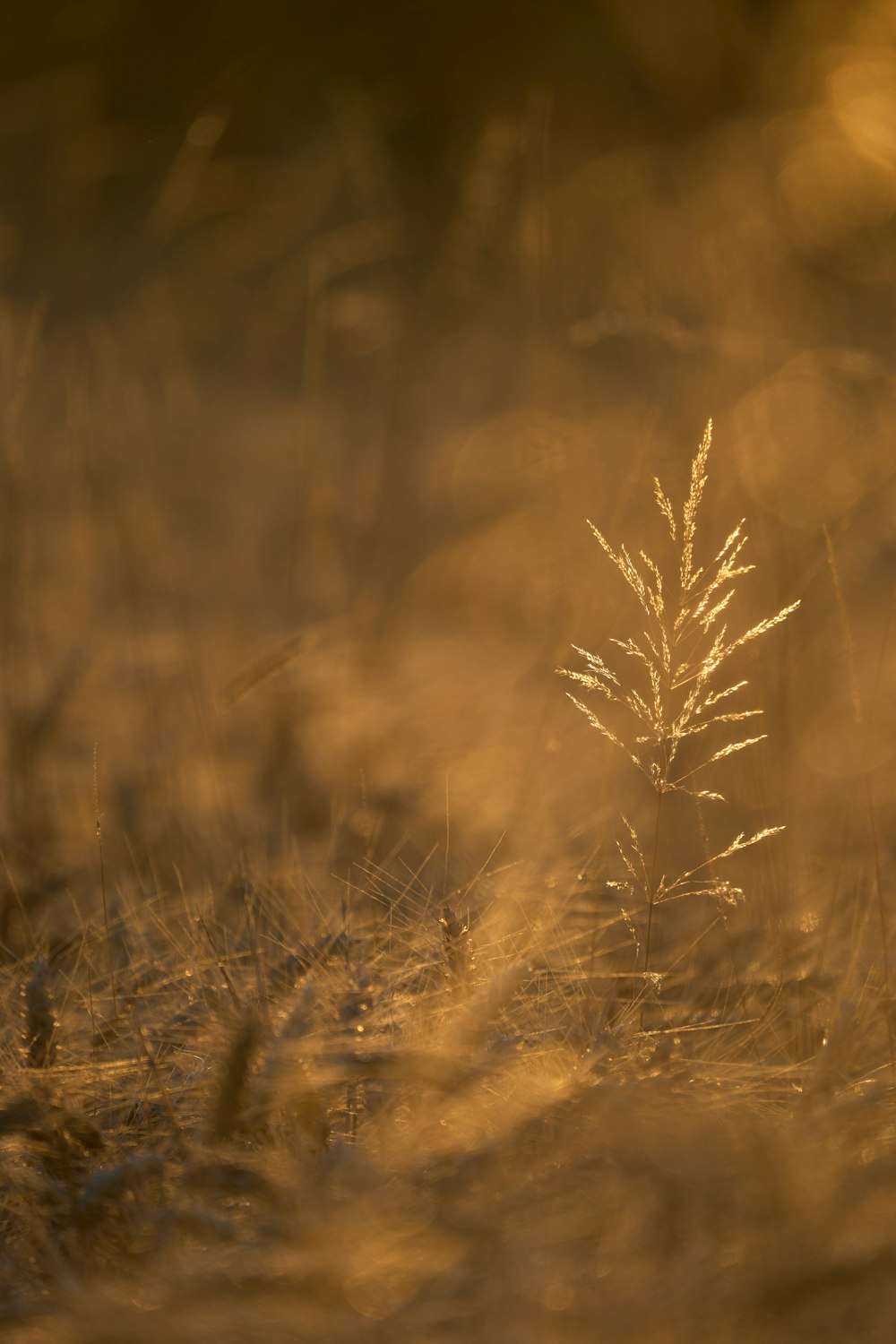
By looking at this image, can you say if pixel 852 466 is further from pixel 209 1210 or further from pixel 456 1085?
pixel 209 1210

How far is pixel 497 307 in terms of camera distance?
229cm

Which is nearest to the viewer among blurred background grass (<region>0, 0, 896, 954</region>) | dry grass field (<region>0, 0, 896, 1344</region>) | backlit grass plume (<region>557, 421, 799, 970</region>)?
dry grass field (<region>0, 0, 896, 1344</region>)

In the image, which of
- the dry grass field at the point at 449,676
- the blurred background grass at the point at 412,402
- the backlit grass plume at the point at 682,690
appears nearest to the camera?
the dry grass field at the point at 449,676

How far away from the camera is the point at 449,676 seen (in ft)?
4.92

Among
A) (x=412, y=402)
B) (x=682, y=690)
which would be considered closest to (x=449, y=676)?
(x=682, y=690)

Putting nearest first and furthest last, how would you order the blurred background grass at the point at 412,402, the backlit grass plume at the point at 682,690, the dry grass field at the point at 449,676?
the dry grass field at the point at 449,676 → the backlit grass plume at the point at 682,690 → the blurred background grass at the point at 412,402

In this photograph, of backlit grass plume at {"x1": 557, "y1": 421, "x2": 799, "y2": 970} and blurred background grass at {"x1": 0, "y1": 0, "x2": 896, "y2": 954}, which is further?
blurred background grass at {"x1": 0, "y1": 0, "x2": 896, "y2": 954}

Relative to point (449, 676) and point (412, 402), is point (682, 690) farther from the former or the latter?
point (412, 402)

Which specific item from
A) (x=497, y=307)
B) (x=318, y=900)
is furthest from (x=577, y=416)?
(x=318, y=900)

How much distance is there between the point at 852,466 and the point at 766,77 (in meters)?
1.06

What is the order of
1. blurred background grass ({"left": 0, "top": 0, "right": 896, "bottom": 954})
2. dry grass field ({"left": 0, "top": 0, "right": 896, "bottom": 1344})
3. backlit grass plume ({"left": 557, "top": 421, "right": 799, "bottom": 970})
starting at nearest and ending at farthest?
dry grass field ({"left": 0, "top": 0, "right": 896, "bottom": 1344}), backlit grass plume ({"left": 557, "top": 421, "right": 799, "bottom": 970}), blurred background grass ({"left": 0, "top": 0, "right": 896, "bottom": 954})

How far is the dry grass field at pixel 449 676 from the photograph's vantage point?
577 millimetres

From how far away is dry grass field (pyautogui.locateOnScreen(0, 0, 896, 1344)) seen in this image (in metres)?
0.58

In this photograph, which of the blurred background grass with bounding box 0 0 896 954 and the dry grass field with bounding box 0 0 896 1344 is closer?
the dry grass field with bounding box 0 0 896 1344
